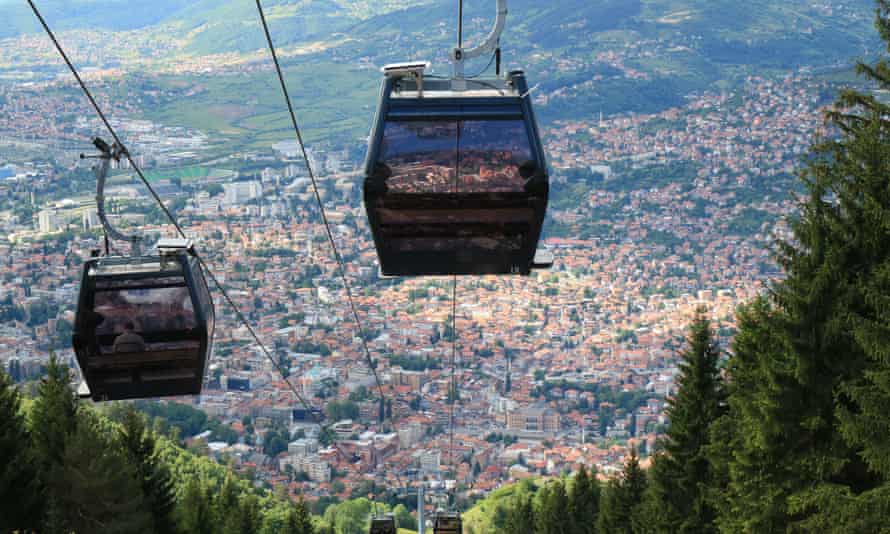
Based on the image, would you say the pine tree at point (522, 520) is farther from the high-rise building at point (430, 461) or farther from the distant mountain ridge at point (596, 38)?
the distant mountain ridge at point (596, 38)

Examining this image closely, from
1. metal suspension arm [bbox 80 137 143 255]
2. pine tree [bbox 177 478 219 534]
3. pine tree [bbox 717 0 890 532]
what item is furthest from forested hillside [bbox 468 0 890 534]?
pine tree [bbox 177 478 219 534]

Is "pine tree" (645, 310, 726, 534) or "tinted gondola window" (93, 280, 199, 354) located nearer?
"tinted gondola window" (93, 280, 199, 354)

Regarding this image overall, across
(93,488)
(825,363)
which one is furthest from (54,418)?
(825,363)

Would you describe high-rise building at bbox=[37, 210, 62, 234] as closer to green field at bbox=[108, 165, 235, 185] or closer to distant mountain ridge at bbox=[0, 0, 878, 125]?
green field at bbox=[108, 165, 235, 185]

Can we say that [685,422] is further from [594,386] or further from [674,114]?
[674,114]

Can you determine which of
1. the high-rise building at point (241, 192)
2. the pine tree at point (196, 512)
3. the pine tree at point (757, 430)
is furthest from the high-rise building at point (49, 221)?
the pine tree at point (757, 430)
